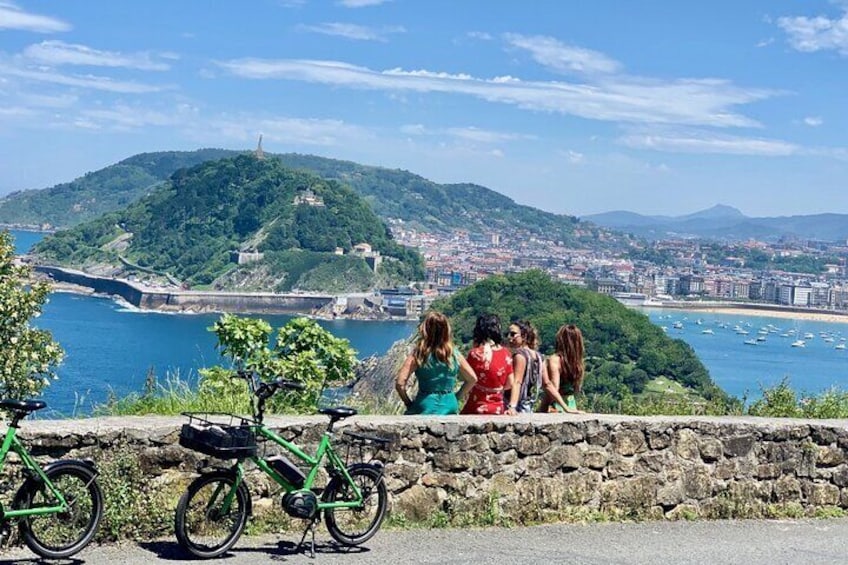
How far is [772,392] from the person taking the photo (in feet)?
28.5

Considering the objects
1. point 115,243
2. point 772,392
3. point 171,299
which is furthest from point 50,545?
point 115,243

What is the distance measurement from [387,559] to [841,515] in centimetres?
328

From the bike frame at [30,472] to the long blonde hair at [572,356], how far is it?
3.75 m

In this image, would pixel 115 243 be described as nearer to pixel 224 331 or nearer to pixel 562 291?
pixel 562 291

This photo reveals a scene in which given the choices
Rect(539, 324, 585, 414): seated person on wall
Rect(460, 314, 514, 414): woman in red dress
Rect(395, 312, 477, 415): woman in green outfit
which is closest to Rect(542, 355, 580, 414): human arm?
Rect(539, 324, 585, 414): seated person on wall

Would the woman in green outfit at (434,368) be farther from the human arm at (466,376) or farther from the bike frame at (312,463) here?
the bike frame at (312,463)

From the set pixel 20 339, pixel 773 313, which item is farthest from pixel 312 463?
pixel 773 313

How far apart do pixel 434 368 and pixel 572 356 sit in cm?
129

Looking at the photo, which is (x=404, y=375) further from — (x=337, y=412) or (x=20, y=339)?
(x=20, y=339)

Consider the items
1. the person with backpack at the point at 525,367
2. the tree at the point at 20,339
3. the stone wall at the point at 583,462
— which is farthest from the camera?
the tree at the point at 20,339

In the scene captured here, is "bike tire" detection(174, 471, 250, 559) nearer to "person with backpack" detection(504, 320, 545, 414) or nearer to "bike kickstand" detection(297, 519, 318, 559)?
"bike kickstand" detection(297, 519, 318, 559)

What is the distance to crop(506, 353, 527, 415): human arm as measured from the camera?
7.28 m

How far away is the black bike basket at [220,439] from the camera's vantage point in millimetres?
5184

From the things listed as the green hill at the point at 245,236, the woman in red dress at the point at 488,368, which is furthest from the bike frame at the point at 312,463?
the green hill at the point at 245,236
